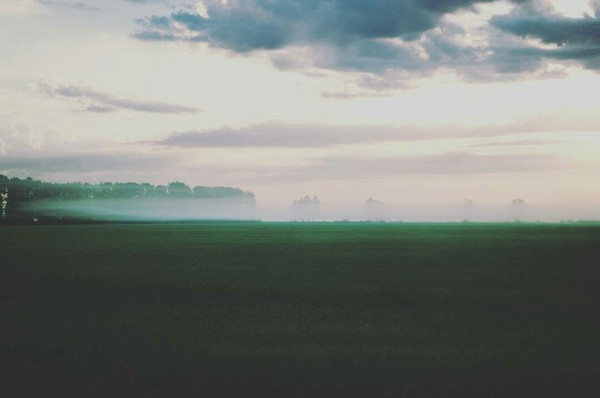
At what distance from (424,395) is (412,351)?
2.28 metres

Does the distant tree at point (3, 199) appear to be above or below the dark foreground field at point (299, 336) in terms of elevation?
above

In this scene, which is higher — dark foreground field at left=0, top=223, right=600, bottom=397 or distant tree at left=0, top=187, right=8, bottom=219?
distant tree at left=0, top=187, right=8, bottom=219

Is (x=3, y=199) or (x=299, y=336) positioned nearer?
(x=299, y=336)

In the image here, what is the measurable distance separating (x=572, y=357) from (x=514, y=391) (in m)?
2.14

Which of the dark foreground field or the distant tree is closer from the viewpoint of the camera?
the dark foreground field

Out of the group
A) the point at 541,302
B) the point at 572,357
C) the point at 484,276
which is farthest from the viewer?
the point at 484,276

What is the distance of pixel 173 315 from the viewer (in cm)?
1352

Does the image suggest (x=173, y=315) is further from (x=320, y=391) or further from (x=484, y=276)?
(x=484, y=276)

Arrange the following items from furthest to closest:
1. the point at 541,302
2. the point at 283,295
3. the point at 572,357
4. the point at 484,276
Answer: the point at 484,276
the point at 283,295
the point at 541,302
the point at 572,357

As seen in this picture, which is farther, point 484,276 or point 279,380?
point 484,276

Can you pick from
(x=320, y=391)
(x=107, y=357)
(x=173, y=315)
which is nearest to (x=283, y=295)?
(x=173, y=315)

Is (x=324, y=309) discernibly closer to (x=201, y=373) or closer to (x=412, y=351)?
(x=412, y=351)

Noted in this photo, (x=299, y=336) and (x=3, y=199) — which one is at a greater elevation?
(x=3, y=199)

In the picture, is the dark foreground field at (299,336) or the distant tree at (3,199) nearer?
the dark foreground field at (299,336)
